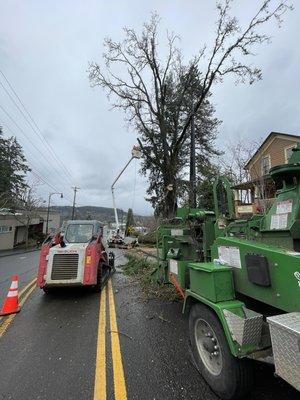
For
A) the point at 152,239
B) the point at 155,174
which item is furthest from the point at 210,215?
the point at 152,239

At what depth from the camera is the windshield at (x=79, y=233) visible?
10391mm

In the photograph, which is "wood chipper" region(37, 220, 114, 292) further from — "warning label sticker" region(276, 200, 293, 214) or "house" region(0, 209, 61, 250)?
"house" region(0, 209, 61, 250)

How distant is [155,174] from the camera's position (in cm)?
2919

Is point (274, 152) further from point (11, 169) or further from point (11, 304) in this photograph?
point (11, 169)

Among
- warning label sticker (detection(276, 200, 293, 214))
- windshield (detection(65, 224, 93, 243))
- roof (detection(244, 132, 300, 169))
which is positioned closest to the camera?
warning label sticker (detection(276, 200, 293, 214))

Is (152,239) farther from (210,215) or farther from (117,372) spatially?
(117,372)

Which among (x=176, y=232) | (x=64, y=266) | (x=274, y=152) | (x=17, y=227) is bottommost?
(x=64, y=266)

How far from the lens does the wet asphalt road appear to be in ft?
11.8

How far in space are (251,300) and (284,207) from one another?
46.5 inches

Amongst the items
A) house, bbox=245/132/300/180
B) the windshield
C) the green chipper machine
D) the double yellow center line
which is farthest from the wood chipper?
house, bbox=245/132/300/180

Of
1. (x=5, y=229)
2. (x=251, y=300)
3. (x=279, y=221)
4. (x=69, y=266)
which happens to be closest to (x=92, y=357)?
(x=251, y=300)

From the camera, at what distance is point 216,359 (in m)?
3.57

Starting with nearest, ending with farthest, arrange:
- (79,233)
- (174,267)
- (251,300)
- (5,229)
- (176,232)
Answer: (251,300) → (174,267) → (176,232) → (79,233) → (5,229)

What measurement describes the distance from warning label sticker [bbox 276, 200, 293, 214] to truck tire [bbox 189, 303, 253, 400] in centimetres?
145
